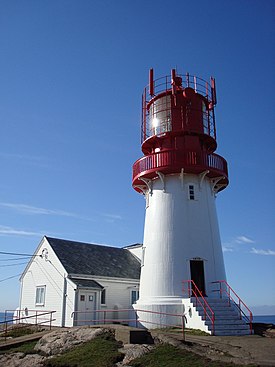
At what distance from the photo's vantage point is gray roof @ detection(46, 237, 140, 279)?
2356cm

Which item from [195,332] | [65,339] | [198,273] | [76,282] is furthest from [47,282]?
[195,332]

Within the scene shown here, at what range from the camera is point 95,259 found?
2591 centimetres

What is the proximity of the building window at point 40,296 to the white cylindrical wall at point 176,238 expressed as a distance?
752cm

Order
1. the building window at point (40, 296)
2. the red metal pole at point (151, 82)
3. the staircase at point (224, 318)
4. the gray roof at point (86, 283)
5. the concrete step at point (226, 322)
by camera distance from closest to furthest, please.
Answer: the staircase at point (224, 318)
the concrete step at point (226, 322)
the gray roof at point (86, 283)
the red metal pole at point (151, 82)
the building window at point (40, 296)

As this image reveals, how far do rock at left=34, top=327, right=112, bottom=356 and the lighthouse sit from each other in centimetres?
344

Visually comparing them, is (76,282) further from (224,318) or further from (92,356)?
(92,356)

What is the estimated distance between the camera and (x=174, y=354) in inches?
482

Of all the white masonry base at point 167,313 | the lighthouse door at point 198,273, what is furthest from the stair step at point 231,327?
the lighthouse door at point 198,273

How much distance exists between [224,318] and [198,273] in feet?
9.93

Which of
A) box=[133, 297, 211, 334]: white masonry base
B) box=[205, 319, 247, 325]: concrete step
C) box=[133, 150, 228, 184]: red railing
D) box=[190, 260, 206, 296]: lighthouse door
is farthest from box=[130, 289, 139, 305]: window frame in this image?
box=[205, 319, 247, 325]: concrete step

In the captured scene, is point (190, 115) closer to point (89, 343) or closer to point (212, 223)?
point (212, 223)

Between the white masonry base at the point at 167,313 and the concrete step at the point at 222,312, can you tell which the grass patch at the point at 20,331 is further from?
the concrete step at the point at 222,312

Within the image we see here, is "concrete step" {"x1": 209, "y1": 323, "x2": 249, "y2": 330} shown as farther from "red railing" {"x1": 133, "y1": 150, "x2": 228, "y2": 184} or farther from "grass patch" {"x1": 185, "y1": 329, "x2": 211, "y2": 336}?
"red railing" {"x1": 133, "y1": 150, "x2": 228, "y2": 184}

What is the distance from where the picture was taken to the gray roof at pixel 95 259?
23.6 metres
